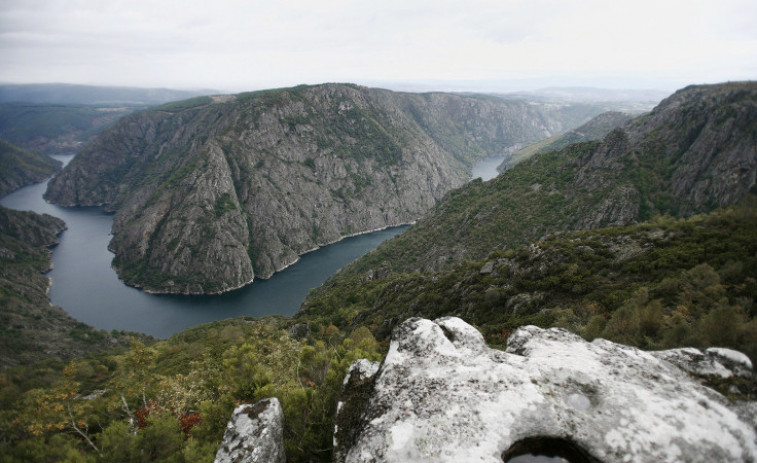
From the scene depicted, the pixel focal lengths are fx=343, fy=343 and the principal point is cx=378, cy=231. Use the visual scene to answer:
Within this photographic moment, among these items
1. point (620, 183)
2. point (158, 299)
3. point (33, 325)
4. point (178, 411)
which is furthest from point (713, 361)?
point (158, 299)

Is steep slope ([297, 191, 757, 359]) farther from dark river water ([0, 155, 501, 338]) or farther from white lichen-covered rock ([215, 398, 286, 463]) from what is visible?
dark river water ([0, 155, 501, 338])

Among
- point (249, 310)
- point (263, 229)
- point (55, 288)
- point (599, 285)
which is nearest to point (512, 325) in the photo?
point (599, 285)

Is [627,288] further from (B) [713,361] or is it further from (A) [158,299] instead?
(A) [158,299]

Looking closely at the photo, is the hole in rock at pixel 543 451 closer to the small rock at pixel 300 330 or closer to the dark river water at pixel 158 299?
the small rock at pixel 300 330

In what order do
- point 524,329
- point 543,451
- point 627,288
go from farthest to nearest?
point 627,288
point 524,329
point 543,451

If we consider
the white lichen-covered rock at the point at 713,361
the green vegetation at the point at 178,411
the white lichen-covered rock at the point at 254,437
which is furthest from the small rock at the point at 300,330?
the white lichen-covered rock at the point at 713,361

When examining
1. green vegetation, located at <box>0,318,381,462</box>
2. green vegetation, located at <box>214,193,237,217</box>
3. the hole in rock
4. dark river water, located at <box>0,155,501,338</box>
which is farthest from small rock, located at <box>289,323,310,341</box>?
green vegetation, located at <box>214,193,237,217</box>

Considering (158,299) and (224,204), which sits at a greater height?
(224,204)
